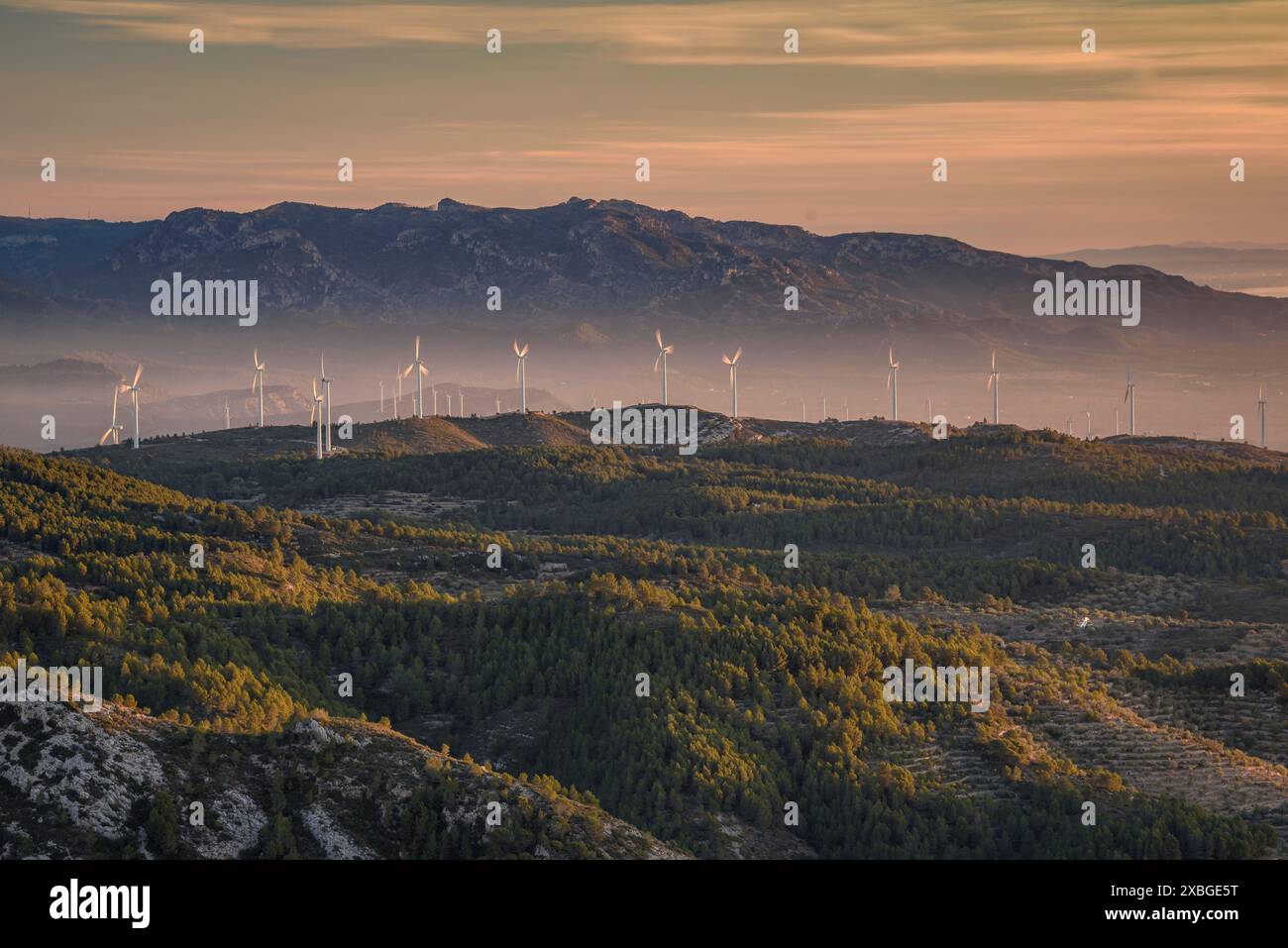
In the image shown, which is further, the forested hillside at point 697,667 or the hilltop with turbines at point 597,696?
the forested hillside at point 697,667

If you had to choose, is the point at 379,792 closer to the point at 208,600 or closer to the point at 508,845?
the point at 508,845

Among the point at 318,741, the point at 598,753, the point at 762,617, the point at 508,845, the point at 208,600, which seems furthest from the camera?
the point at 762,617

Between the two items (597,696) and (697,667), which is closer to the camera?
(597,696)

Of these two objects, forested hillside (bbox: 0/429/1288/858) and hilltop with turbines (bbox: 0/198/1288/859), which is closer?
hilltop with turbines (bbox: 0/198/1288/859)

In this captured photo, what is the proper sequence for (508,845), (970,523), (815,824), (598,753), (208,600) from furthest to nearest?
1. (970,523)
2. (208,600)
3. (598,753)
4. (815,824)
5. (508,845)

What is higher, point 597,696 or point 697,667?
point 697,667

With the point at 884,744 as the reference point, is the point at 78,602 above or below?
above
